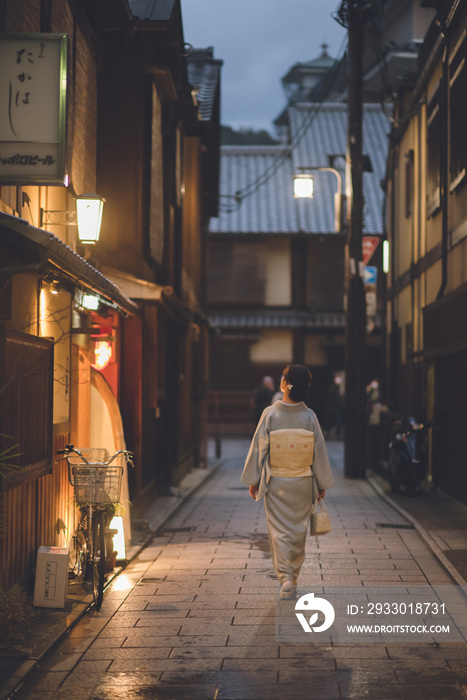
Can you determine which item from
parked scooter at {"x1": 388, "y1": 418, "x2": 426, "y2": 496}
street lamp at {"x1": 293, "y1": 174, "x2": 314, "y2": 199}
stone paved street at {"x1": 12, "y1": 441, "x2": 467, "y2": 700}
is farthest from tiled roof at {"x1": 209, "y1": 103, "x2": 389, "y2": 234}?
stone paved street at {"x1": 12, "y1": 441, "x2": 467, "y2": 700}

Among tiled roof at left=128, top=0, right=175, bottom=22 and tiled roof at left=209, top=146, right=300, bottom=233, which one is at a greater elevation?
tiled roof at left=209, top=146, right=300, bottom=233

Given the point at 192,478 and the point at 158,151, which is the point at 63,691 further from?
the point at 192,478

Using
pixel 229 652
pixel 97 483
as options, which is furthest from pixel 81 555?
pixel 229 652

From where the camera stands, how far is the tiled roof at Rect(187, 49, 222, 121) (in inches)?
888

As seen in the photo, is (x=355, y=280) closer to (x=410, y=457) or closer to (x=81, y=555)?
(x=410, y=457)

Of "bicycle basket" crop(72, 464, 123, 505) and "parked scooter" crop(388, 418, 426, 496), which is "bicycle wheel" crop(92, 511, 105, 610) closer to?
"bicycle basket" crop(72, 464, 123, 505)

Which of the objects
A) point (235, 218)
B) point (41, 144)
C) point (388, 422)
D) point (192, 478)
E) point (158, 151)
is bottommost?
point (192, 478)

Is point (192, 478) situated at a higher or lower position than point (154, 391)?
lower

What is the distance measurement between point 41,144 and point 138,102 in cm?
664

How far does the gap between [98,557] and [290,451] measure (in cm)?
203

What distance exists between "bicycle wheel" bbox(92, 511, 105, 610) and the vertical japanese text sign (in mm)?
3181

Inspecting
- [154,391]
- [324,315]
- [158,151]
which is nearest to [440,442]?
[154,391]

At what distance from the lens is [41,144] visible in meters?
7.60
